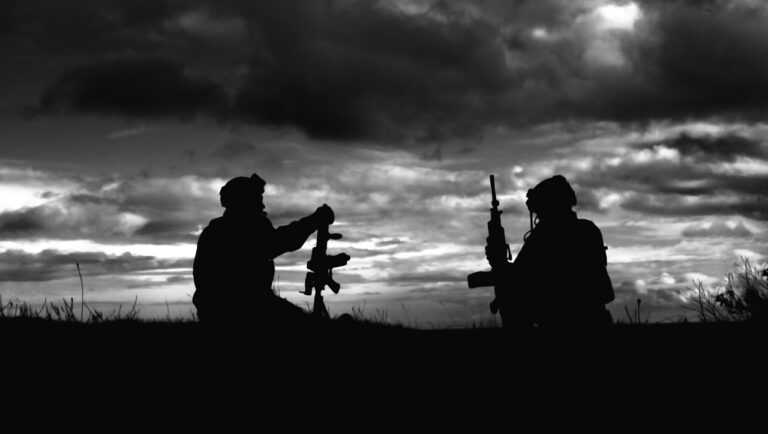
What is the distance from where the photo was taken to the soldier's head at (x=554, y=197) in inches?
340

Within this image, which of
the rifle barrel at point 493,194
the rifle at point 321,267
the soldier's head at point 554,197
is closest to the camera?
the soldier's head at point 554,197

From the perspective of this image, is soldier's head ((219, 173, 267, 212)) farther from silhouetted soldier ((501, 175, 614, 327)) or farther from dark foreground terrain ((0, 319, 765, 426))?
silhouetted soldier ((501, 175, 614, 327))

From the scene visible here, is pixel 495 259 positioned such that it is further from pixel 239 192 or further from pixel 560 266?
pixel 239 192

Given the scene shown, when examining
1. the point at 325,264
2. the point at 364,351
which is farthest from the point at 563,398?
the point at 325,264

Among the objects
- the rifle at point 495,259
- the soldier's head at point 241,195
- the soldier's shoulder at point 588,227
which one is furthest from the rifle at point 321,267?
the soldier's shoulder at point 588,227

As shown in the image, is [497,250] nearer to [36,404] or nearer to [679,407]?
[679,407]

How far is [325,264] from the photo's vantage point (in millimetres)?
9953

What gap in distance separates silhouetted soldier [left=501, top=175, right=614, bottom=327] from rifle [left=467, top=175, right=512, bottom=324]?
1.90 feet

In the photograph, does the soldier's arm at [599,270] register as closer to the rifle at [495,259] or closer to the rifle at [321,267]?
the rifle at [495,259]

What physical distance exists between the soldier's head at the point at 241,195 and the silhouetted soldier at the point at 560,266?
3.16m

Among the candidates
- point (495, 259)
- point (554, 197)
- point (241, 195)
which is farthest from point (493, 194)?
point (241, 195)

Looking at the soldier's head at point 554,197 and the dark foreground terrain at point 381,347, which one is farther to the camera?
the soldier's head at point 554,197

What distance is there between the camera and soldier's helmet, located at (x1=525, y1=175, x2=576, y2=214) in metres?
8.64

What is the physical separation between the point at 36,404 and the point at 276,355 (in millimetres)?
2434
